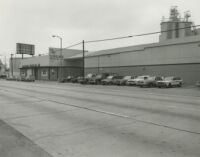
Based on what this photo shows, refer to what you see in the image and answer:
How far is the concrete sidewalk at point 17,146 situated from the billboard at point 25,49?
9893cm

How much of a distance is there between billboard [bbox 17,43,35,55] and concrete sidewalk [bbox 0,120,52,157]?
325 ft

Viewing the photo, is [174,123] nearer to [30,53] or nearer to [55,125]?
[55,125]

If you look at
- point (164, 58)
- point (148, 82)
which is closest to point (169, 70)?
point (164, 58)

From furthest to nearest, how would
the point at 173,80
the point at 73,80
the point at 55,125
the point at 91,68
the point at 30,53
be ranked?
the point at 30,53 < the point at 91,68 < the point at 73,80 < the point at 173,80 < the point at 55,125

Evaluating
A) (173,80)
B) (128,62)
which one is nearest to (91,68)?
(128,62)

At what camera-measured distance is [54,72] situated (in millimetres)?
65438

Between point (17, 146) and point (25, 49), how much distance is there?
10181cm

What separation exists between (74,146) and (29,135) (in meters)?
1.82

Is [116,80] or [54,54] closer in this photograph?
[116,80]

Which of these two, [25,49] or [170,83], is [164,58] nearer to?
[170,83]

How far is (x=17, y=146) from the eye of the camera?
5.76 metres

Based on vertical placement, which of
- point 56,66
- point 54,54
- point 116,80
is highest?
point 54,54

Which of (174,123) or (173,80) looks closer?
(174,123)

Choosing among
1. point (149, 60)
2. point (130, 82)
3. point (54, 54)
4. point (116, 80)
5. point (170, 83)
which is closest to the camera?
point (170, 83)
